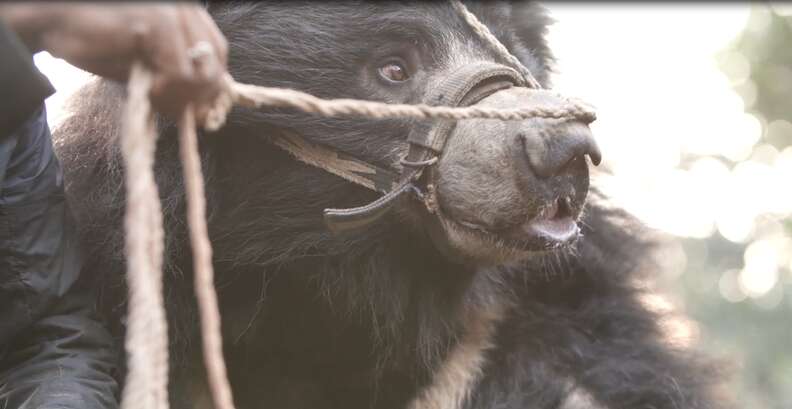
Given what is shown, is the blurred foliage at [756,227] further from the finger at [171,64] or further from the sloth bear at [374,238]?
the finger at [171,64]

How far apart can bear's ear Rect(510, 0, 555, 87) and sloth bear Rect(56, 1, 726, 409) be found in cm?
2

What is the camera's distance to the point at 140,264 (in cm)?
124

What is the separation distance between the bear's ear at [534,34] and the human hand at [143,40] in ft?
6.34

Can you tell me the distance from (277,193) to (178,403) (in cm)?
79

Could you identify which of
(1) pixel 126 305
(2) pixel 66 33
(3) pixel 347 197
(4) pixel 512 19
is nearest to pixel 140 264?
(2) pixel 66 33

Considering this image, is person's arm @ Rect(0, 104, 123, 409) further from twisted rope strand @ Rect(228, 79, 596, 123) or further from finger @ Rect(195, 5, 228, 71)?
finger @ Rect(195, 5, 228, 71)

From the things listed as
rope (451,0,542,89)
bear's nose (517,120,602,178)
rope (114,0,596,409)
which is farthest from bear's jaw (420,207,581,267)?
rope (114,0,596,409)

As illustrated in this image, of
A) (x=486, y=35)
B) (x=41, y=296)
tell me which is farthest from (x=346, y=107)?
(x=41, y=296)

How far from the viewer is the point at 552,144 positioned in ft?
7.18

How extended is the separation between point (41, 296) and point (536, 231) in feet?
4.54

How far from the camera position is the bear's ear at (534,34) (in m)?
3.12

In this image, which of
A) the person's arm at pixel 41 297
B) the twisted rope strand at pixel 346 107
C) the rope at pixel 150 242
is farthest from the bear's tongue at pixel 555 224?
the person's arm at pixel 41 297

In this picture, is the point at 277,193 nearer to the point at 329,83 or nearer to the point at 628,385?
the point at 329,83

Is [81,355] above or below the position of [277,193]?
below
